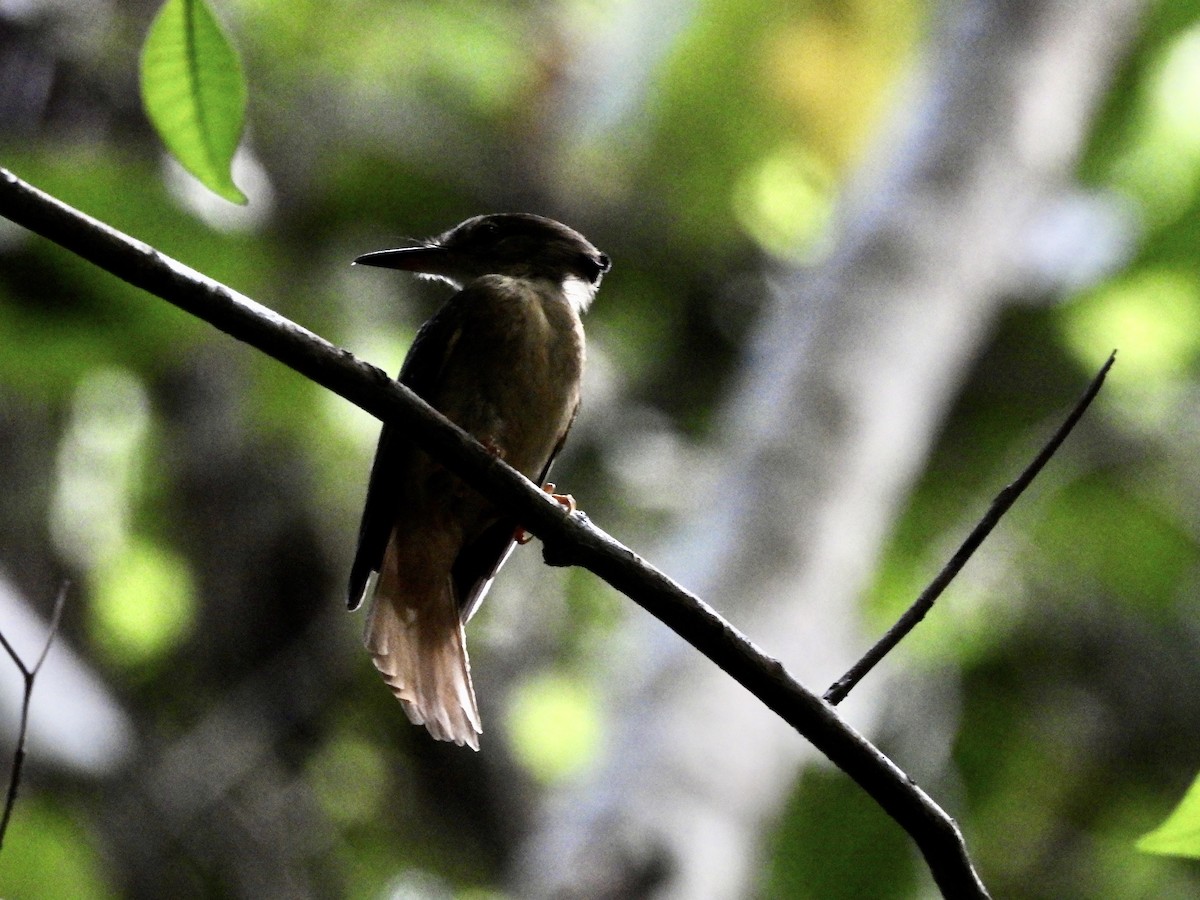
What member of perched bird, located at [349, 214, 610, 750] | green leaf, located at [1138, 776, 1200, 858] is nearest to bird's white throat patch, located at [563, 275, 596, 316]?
perched bird, located at [349, 214, 610, 750]

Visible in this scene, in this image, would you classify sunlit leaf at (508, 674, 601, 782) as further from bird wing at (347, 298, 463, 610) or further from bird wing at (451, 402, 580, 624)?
bird wing at (347, 298, 463, 610)

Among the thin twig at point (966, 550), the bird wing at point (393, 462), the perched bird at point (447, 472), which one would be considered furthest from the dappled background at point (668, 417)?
the thin twig at point (966, 550)

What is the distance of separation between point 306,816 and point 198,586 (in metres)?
1.00

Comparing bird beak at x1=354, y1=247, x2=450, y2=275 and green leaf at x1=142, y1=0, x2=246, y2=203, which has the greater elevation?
green leaf at x1=142, y1=0, x2=246, y2=203

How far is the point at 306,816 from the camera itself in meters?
5.92

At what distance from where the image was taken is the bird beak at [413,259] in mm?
3188

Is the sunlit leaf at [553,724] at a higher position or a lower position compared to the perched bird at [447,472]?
lower

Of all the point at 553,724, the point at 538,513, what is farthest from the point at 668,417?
the point at 538,513

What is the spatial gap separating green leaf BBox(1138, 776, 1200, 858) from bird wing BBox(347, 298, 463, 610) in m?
1.73

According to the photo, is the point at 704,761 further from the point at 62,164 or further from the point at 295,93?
the point at 295,93

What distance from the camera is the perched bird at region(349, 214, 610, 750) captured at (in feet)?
10.1

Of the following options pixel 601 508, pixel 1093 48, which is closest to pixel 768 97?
pixel 1093 48

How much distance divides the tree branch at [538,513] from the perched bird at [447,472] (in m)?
1.13

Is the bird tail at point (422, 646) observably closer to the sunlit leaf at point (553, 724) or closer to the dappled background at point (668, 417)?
the dappled background at point (668, 417)
